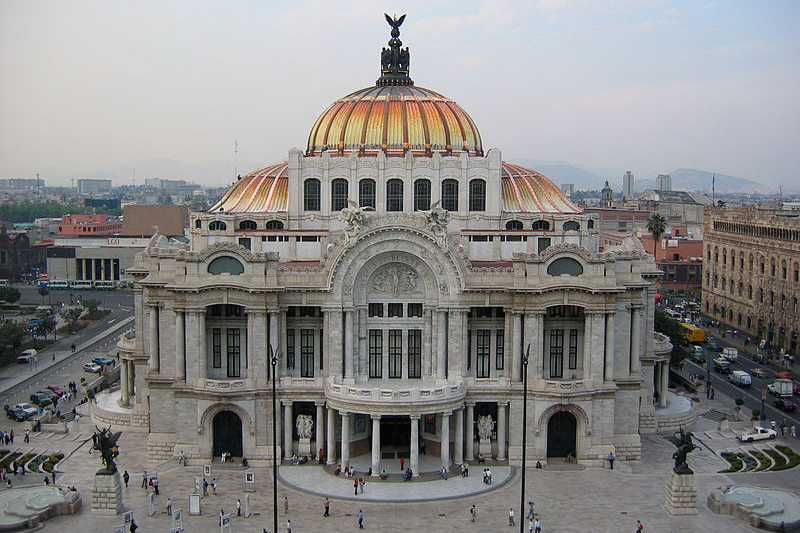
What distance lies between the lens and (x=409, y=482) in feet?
219

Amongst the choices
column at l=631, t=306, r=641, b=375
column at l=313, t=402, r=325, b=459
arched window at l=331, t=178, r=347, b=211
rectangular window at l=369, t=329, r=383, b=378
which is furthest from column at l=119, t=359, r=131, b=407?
column at l=631, t=306, r=641, b=375

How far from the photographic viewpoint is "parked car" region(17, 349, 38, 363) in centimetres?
10950

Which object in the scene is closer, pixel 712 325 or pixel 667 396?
pixel 667 396

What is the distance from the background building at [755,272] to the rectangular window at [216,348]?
76778mm

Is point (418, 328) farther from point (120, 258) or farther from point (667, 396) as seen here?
point (120, 258)

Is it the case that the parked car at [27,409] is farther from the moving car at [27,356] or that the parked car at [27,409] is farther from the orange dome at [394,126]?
the orange dome at [394,126]

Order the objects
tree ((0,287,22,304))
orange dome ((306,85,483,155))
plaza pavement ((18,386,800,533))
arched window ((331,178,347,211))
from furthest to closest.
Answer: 1. tree ((0,287,22,304))
2. orange dome ((306,85,483,155))
3. arched window ((331,178,347,211))
4. plaza pavement ((18,386,800,533))

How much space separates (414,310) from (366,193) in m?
16.5

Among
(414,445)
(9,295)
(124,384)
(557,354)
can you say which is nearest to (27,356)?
(124,384)

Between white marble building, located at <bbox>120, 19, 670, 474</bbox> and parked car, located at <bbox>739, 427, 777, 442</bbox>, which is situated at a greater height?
white marble building, located at <bbox>120, 19, 670, 474</bbox>

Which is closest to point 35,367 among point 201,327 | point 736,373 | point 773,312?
point 201,327

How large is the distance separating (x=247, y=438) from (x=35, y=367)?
4749 cm

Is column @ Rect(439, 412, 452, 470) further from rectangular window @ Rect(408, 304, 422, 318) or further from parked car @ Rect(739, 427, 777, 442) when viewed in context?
parked car @ Rect(739, 427, 777, 442)

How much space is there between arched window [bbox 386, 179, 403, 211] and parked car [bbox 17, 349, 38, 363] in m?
53.0
